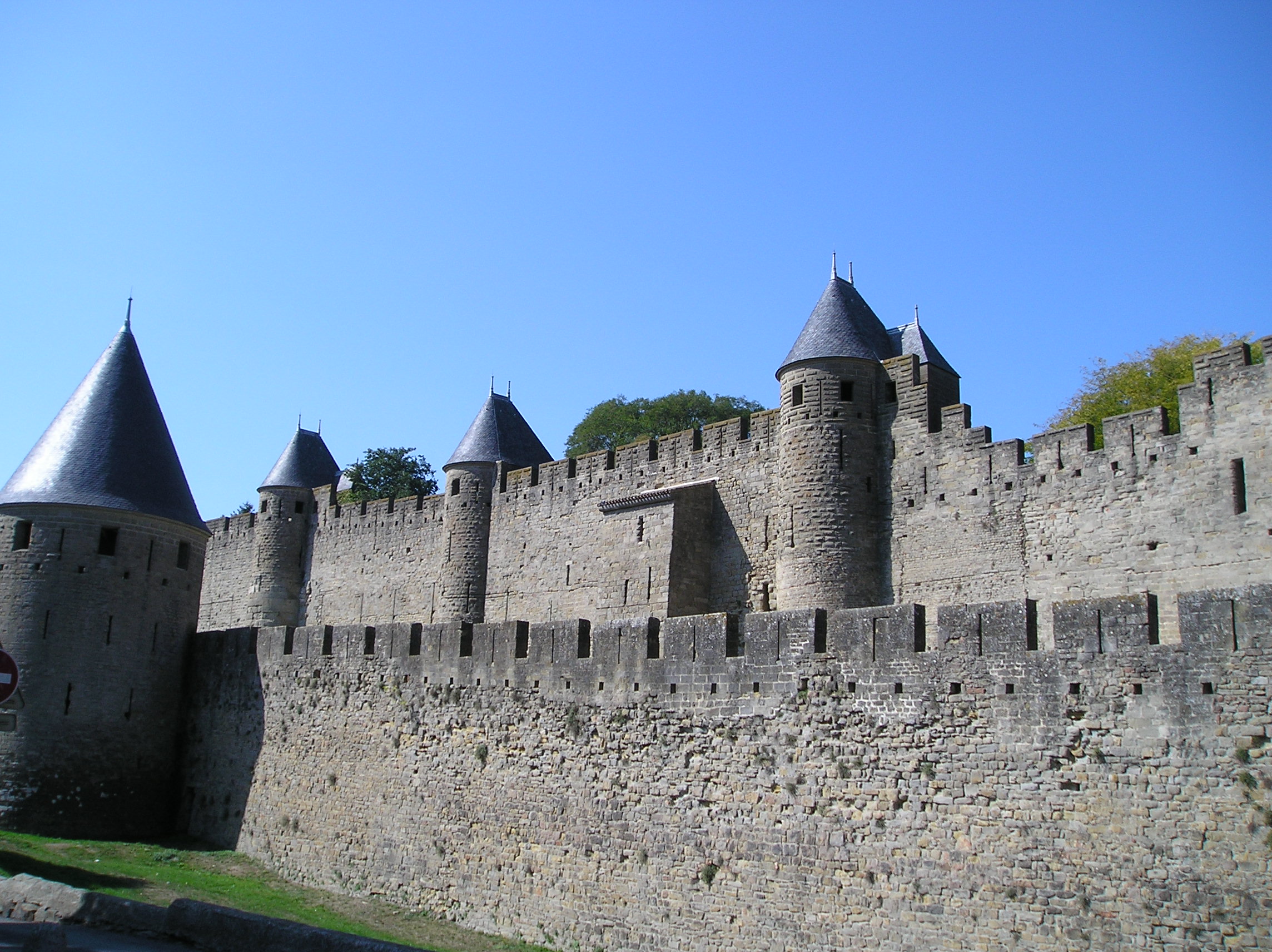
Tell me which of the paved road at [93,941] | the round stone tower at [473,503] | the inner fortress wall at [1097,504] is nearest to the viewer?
the paved road at [93,941]

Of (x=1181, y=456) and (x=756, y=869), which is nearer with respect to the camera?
(x=756, y=869)

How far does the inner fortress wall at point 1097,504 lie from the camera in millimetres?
18312

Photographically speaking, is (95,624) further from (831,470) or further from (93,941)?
(831,470)

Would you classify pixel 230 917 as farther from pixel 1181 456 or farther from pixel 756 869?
pixel 1181 456

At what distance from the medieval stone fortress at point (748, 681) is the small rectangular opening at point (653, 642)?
10cm

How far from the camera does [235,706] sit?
820 inches

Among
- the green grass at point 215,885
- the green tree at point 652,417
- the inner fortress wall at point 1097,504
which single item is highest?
the green tree at point 652,417

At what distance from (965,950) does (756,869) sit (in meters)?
2.43

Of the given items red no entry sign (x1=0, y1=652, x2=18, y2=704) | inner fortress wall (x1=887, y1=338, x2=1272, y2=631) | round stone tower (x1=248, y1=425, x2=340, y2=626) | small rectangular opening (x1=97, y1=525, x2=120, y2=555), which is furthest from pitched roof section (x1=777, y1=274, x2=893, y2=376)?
round stone tower (x1=248, y1=425, x2=340, y2=626)

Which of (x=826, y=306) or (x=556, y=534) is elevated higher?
(x=826, y=306)

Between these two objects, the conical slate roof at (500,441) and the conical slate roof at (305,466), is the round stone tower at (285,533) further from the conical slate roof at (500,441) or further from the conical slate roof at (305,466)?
the conical slate roof at (500,441)

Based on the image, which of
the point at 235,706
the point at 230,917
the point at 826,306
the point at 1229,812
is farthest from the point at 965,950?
the point at 826,306

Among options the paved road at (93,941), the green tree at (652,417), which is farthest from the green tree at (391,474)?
the paved road at (93,941)

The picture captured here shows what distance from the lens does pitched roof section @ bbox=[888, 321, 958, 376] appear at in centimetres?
2525
